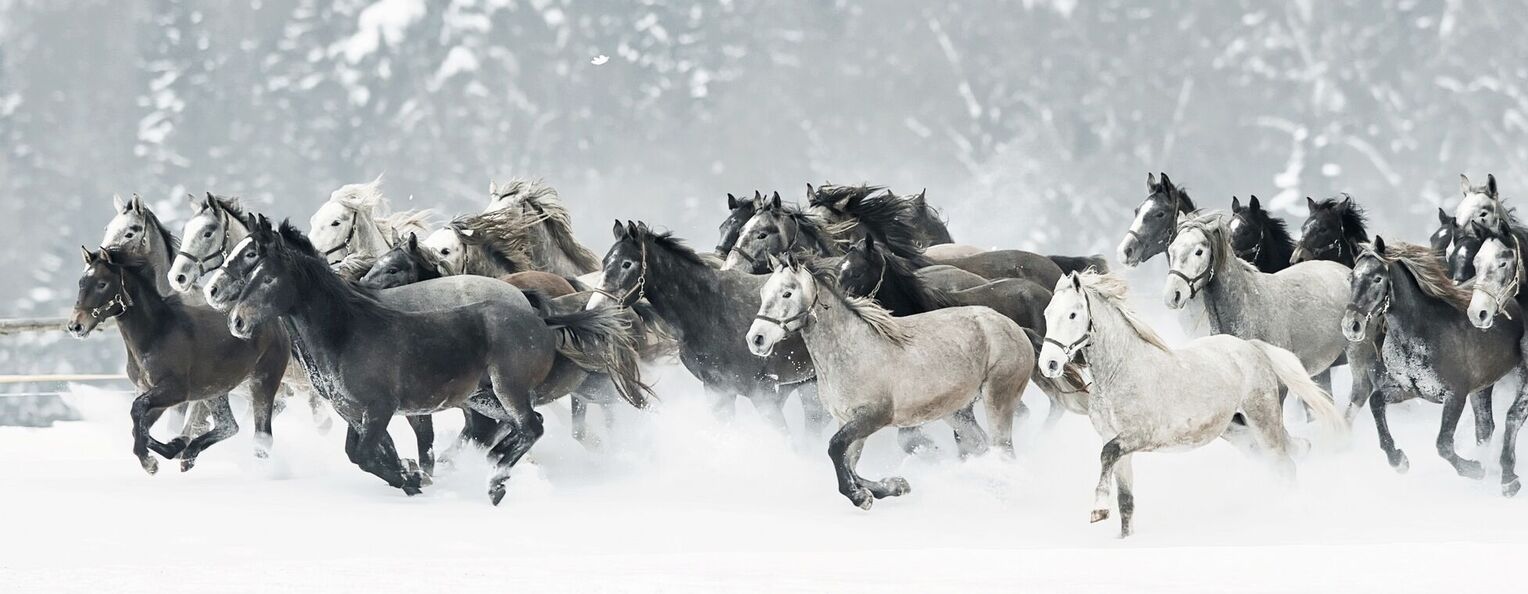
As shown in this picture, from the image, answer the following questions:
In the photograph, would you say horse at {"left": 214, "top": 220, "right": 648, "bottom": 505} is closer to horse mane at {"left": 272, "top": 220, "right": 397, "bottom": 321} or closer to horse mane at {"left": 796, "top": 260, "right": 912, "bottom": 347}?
horse mane at {"left": 272, "top": 220, "right": 397, "bottom": 321}

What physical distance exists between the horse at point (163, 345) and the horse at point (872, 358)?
2.80m

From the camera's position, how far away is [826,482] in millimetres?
9242

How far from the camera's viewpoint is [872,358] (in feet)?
27.5

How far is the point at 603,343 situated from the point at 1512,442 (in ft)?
14.1

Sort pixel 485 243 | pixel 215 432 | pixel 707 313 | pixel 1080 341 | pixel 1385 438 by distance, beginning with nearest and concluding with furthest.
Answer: pixel 1080 341
pixel 1385 438
pixel 707 313
pixel 215 432
pixel 485 243

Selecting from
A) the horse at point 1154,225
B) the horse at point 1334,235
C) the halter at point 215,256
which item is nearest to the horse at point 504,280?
the halter at point 215,256

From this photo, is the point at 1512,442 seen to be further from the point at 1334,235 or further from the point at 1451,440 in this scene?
the point at 1334,235

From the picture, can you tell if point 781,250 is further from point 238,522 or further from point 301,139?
point 301,139

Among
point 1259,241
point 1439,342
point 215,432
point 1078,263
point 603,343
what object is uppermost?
point 1259,241

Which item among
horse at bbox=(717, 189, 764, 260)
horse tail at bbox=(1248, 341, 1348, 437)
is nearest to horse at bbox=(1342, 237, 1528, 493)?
horse tail at bbox=(1248, 341, 1348, 437)

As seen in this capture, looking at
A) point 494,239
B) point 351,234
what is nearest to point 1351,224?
point 494,239

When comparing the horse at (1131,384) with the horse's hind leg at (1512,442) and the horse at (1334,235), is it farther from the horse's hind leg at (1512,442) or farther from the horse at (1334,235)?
the horse at (1334,235)

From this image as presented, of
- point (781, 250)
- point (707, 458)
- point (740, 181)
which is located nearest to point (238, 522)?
point (707, 458)

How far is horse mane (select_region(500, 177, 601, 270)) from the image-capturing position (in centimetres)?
1177
